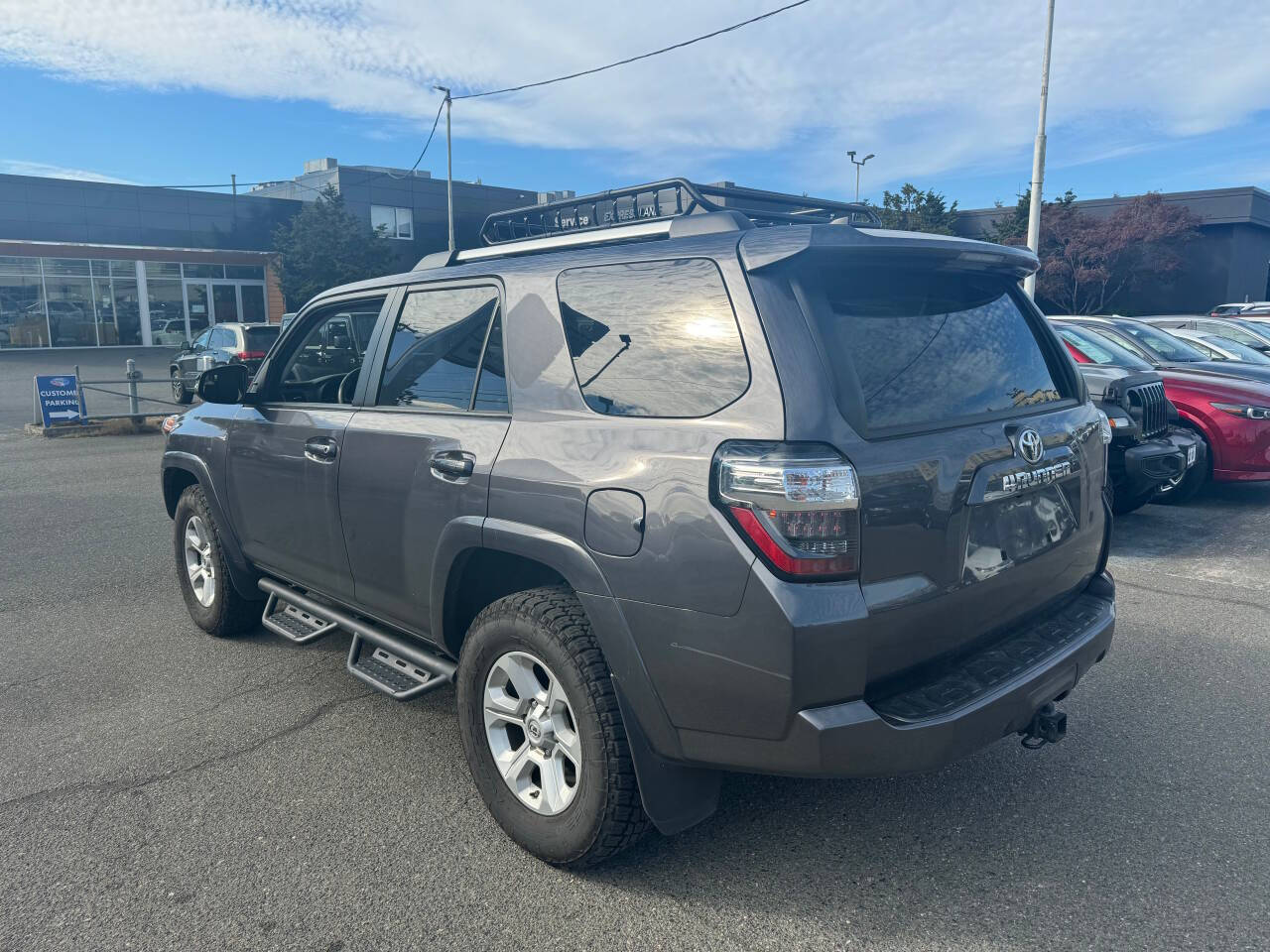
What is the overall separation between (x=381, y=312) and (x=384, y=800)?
1900 mm

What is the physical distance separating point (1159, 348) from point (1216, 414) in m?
1.35

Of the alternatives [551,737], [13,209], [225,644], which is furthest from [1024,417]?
[13,209]

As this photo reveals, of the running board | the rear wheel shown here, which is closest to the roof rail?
the running board

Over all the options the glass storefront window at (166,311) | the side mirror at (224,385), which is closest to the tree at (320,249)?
the glass storefront window at (166,311)

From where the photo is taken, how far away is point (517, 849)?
3.04 metres

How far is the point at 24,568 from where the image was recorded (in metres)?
6.46

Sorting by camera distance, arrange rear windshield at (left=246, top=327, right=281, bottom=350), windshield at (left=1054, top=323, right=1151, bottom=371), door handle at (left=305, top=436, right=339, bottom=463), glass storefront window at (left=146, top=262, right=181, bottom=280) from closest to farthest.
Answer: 1. door handle at (left=305, top=436, right=339, bottom=463)
2. windshield at (left=1054, top=323, right=1151, bottom=371)
3. rear windshield at (left=246, top=327, right=281, bottom=350)
4. glass storefront window at (left=146, top=262, right=181, bottom=280)

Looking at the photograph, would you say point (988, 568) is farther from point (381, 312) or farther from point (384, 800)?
point (381, 312)

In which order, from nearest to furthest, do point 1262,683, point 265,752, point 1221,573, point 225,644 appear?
1. point 265,752
2. point 1262,683
3. point 225,644
4. point 1221,573

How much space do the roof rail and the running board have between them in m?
1.61

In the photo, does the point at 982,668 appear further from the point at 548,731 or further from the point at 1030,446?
the point at 548,731

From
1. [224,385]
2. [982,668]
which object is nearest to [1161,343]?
[982,668]

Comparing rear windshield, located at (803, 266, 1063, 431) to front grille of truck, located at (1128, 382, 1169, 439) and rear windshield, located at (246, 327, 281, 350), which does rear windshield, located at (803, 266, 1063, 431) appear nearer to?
front grille of truck, located at (1128, 382, 1169, 439)

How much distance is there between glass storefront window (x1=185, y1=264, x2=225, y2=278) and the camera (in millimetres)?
35850
